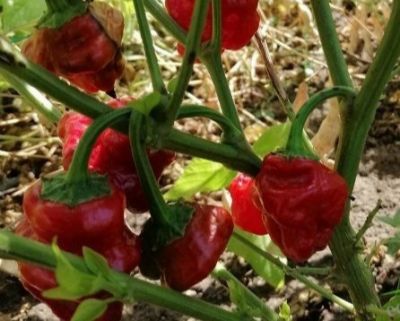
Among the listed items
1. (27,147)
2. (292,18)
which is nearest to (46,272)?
(27,147)

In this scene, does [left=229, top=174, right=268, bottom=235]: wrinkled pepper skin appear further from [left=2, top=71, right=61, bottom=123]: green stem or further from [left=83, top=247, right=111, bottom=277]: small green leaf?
[left=83, top=247, right=111, bottom=277]: small green leaf

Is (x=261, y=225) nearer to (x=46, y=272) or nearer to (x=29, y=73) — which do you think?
(x=46, y=272)

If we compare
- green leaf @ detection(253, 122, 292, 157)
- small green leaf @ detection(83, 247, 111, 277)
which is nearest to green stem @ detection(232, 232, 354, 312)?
green leaf @ detection(253, 122, 292, 157)

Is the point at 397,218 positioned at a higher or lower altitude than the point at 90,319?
lower

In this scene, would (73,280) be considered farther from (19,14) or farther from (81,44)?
(19,14)

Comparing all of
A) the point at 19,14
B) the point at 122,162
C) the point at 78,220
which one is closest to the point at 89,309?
the point at 78,220

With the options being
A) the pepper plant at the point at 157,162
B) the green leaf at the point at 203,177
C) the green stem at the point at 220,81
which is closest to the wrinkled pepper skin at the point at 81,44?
the pepper plant at the point at 157,162

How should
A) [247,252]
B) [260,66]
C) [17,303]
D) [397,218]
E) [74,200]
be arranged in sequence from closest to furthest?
[74,200], [397,218], [247,252], [17,303], [260,66]
